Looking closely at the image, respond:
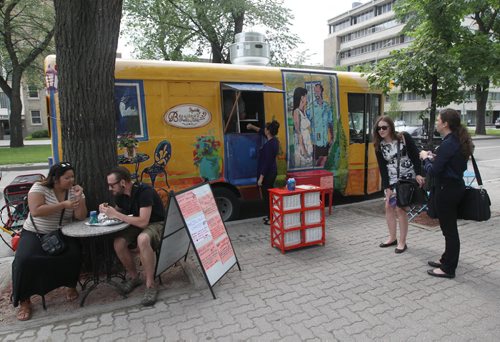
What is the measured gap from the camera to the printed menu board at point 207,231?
344cm

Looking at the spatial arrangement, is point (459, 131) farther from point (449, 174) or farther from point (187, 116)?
point (187, 116)

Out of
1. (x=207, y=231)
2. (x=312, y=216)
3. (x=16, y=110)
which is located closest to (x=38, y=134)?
(x=16, y=110)

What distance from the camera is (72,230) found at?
3.33m

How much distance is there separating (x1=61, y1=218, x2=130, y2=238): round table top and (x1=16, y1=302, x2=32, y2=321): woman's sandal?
0.76 metres

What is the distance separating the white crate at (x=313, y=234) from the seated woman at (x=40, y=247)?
9.23 feet

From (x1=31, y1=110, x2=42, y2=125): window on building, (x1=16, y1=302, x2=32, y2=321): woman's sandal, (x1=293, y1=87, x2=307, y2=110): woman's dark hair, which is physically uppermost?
(x1=31, y1=110, x2=42, y2=125): window on building

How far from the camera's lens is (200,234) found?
3545mm

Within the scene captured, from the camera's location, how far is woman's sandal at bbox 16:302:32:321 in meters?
3.17

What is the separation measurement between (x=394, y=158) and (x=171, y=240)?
9.80 feet

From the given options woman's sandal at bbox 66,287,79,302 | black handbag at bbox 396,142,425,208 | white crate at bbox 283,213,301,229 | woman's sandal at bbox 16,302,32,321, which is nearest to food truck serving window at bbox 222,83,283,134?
white crate at bbox 283,213,301,229

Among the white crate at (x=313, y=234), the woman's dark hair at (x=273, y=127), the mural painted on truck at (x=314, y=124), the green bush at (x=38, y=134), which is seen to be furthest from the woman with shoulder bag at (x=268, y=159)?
the green bush at (x=38, y=134)

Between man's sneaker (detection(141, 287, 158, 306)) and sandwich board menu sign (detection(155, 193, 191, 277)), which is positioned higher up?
sandwich board menu sign (detection(155, 193, 191, 277))

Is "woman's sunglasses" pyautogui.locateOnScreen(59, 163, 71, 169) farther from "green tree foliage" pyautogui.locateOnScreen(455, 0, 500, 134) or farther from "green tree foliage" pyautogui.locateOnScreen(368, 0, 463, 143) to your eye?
"green tree foliage" pyautogui.locateOnScreen(455, 0, 500, 134)

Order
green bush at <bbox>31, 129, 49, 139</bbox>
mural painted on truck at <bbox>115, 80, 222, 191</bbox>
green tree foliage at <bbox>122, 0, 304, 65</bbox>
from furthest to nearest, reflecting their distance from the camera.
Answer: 1. green bush at <bbox>31, 129, 49, 139</bbox>
2. green tree foliage at <bbox>122, 0, 304, 65</bbox>
3. mural painted on truck at <bbox>115, 80, 222, 191</bbox>
